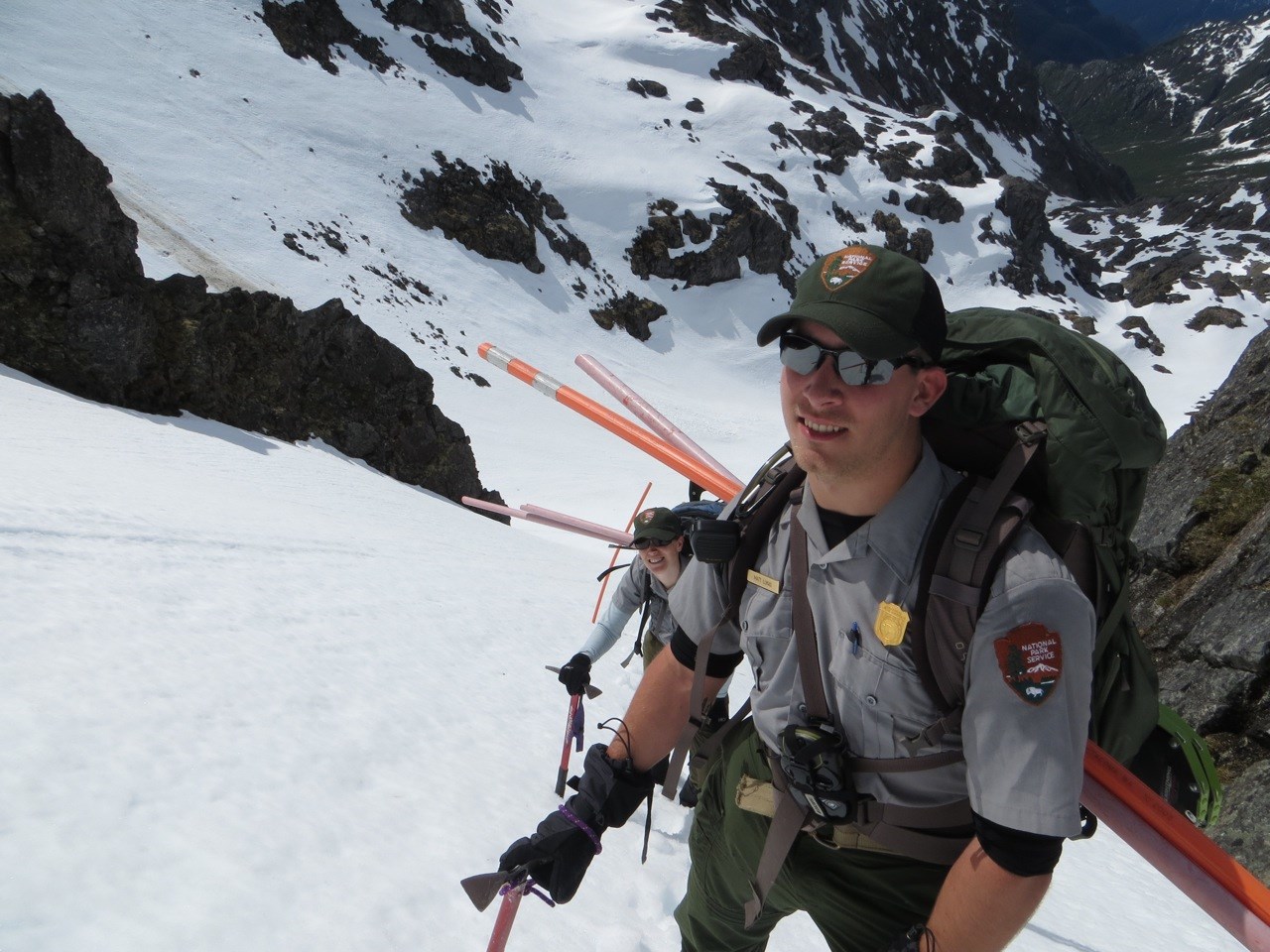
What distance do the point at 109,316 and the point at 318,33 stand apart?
4225cm

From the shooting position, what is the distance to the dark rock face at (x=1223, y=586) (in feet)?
23.0

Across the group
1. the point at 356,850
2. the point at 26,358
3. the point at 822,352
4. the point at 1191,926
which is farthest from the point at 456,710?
the point at 26,358

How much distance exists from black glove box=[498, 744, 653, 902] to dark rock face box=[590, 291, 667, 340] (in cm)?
4427

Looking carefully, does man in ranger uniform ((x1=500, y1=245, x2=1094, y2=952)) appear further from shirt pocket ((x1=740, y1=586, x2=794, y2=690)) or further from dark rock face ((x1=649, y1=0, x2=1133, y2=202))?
dark rock face ((x1=649, y1=0, x2=1133, y2=202))

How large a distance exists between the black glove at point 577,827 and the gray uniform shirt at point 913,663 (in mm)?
516

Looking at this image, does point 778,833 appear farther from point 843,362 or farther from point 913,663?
point 843,362

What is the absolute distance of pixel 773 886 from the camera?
8.21ft

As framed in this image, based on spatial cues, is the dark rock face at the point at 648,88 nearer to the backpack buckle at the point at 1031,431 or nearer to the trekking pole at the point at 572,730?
the trekking pole at the point at 572,730

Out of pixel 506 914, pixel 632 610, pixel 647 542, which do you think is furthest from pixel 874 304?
pixel 632 610

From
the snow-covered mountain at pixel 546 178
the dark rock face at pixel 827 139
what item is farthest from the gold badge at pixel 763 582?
the dark rock face at pixel 827 139

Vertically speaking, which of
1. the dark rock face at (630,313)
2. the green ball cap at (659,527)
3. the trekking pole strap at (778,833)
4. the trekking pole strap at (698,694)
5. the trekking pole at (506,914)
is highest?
the dark rock face at (630,313)

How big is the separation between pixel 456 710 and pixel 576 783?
3.48 metres

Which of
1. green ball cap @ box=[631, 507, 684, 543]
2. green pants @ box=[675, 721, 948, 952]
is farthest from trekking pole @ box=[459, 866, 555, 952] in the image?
green ball cap @ box=[631, 507, 684, 543]

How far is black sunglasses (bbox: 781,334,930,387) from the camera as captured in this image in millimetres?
2010
